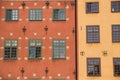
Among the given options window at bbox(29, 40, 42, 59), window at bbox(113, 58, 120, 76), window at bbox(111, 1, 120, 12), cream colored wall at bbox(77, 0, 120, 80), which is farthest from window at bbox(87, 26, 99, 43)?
window at bbox(29, 40, 42, 59)

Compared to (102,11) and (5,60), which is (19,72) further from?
(102,11)

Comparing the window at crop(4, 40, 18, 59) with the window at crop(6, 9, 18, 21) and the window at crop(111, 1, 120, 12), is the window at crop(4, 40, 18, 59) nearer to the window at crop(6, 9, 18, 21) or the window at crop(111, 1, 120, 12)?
the window at crop(6, 9, 18, 21)

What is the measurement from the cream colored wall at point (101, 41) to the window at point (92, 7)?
259mm

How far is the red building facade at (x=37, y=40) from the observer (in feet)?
108

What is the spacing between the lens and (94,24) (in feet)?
109

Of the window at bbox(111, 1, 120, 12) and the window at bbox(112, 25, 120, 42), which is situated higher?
the window at bbox(111, 1, 120, 12)

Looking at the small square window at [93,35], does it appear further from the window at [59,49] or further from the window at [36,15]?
the window at [36,15]

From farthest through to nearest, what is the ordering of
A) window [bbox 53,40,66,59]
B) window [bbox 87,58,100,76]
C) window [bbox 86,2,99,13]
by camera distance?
1. window [bbox 86,2,99,13]
2. window [bbox 53,40,66,59]
3. window [bbox 87,58,100,76]

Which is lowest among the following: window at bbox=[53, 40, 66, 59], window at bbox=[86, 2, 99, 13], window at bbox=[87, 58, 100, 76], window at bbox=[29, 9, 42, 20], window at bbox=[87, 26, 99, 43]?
window at bbox=[87, 58, 100, 76]

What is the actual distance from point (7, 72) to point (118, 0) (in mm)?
10857

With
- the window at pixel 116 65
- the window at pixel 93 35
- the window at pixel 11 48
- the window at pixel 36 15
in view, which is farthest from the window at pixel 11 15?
the window at pixel 116 65

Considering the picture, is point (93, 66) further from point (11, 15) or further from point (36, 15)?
point (11, 15)

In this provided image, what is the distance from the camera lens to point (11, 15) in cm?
3391

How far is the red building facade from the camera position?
32.9 meters
